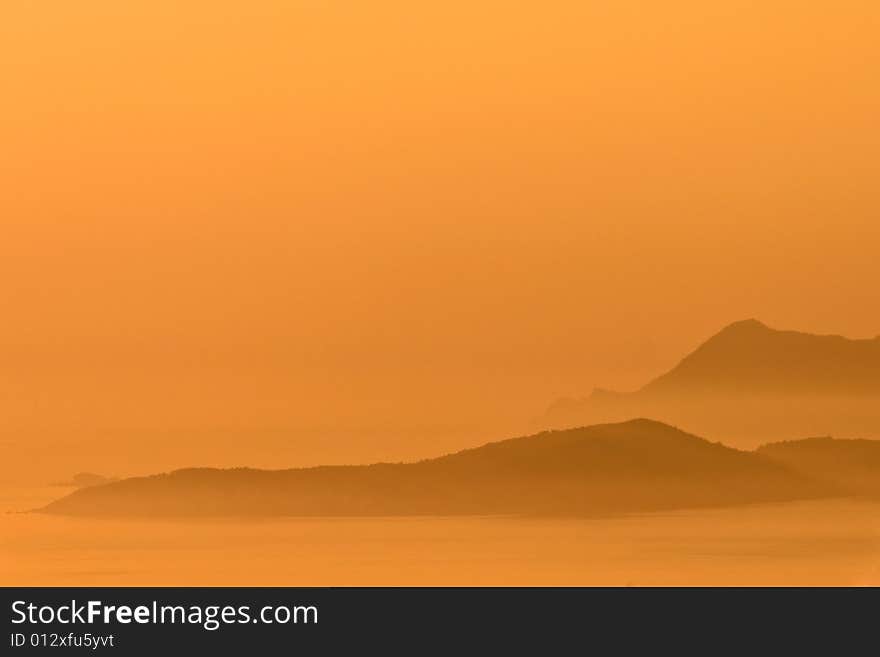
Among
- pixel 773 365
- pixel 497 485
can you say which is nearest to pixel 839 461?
pixel 773 365

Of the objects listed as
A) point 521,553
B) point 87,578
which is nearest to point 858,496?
point 521,553

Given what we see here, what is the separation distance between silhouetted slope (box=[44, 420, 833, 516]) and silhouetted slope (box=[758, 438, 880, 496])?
123 mm

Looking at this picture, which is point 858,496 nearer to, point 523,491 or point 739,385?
point 739,385

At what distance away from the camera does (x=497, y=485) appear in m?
9.77

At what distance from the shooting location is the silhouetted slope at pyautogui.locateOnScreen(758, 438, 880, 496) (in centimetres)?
970

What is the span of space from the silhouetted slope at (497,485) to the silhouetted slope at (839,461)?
123mm

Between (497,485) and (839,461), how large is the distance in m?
2.11

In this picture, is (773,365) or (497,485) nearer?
(497,485)

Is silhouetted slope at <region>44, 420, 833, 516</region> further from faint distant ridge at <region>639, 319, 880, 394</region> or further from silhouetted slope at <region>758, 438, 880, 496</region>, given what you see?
faint distant ridge at <region>639, 319, 880, 394</region>

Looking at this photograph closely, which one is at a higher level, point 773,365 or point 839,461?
point 773,365

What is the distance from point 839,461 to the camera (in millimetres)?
9859

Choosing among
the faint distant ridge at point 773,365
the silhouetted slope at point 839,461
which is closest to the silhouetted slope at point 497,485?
the silhouetted slope at point 839,461

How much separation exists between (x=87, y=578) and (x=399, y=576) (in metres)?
1.74

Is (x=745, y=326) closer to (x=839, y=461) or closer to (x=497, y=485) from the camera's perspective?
(x=839, y=461)
